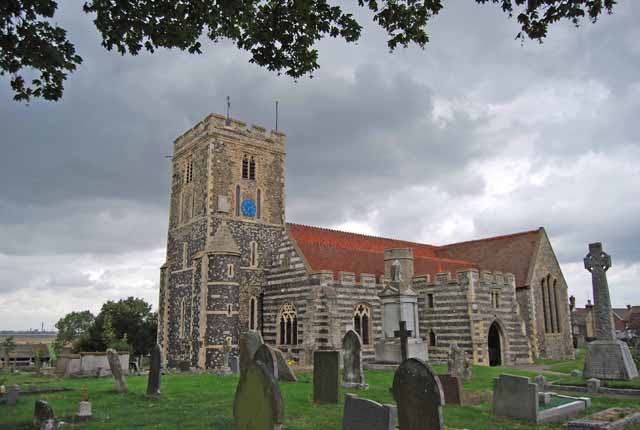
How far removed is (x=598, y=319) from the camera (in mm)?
16906

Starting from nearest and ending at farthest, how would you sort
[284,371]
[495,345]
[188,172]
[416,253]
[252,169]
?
[284,371]
[495,345]
[252,169]
[188,172]
[416,253]

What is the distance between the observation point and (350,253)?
97.8ft

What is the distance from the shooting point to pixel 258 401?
7.16 m

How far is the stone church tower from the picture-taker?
2649 centimetres

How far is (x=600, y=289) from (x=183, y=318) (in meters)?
21.3

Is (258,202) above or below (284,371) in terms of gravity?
above

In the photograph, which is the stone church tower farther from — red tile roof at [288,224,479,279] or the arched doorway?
the arched doorway

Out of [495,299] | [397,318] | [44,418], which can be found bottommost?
[44,418]

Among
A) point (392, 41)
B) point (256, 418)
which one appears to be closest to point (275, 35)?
point (392, 41)

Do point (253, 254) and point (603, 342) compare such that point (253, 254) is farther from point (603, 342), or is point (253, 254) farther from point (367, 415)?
point (367, 415)

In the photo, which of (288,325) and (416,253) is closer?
(288,325)

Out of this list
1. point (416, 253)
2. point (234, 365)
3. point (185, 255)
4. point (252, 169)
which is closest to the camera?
point (234, 365)

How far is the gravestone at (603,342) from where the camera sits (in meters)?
15.7

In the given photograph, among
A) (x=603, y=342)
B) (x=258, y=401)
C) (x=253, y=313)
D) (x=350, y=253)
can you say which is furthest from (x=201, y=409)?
(x=350, y=253)
